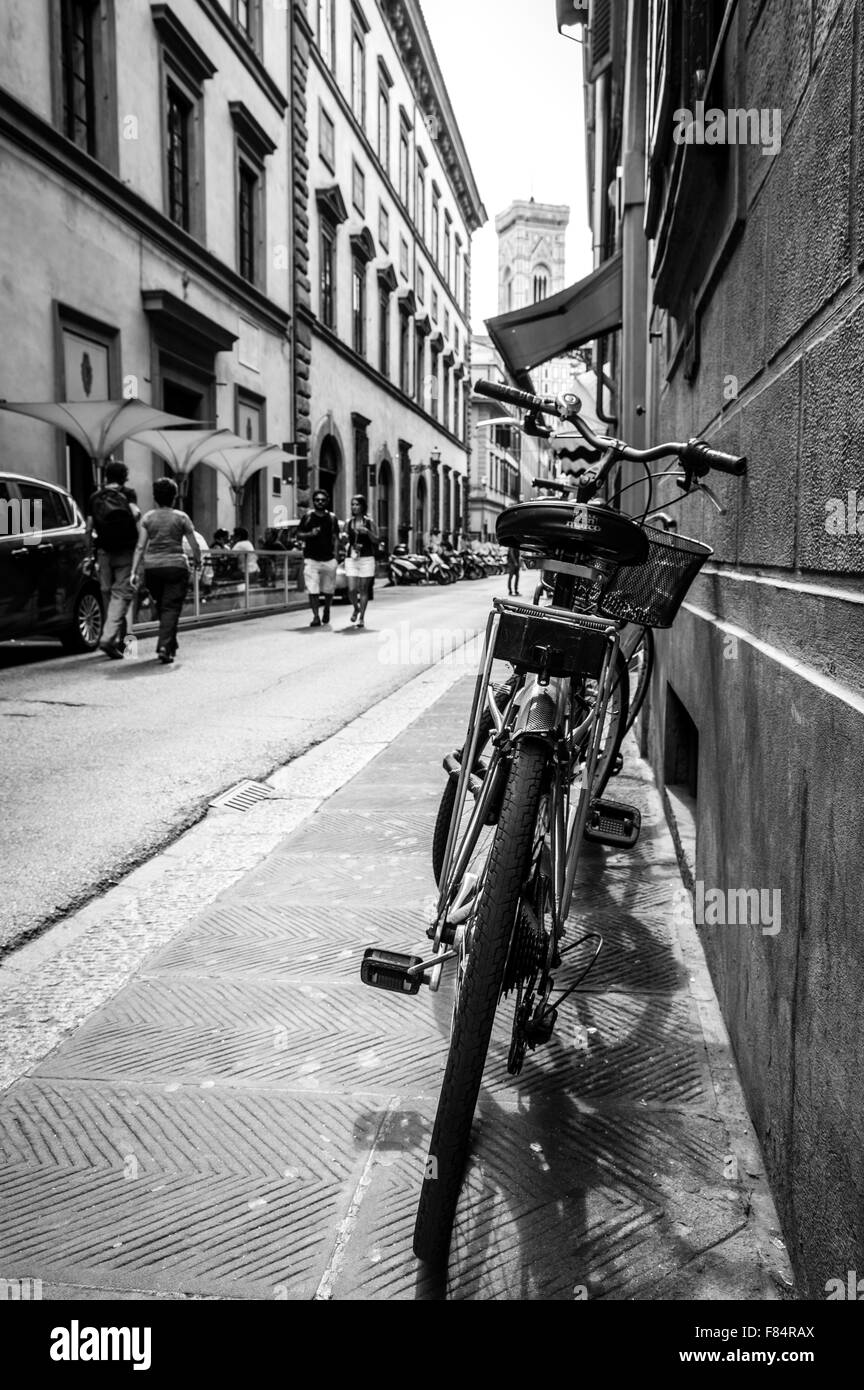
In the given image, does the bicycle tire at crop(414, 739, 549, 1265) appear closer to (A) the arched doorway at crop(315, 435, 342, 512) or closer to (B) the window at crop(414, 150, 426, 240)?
(A) the arched doorway at crop(315, 435, 342, 512)

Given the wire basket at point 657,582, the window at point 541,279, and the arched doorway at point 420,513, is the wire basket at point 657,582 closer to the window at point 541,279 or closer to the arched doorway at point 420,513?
the arched doorway at point 420,513

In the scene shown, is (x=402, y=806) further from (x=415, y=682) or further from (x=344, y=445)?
(x=344, y=445)

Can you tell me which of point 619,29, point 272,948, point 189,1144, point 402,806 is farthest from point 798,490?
point 619,29

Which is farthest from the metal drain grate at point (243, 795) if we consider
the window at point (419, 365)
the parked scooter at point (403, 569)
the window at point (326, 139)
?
the window at point (419, 365)

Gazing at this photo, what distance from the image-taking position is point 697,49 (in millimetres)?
A: 3404

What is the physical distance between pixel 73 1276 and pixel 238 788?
12.3ft

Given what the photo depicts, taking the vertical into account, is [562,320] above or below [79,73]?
below

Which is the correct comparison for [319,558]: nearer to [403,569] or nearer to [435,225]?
[403,569]

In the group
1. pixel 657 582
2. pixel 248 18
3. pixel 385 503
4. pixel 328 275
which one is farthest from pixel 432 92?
pixel 657 582

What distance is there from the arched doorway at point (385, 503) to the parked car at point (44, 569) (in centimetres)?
2665

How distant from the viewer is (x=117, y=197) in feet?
53.8

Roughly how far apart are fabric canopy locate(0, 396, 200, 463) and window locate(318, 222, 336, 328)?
1558 cm

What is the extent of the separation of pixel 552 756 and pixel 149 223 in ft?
57.9

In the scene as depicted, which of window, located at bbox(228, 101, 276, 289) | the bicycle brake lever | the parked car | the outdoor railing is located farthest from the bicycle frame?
window, located at bbox(228, 101, 276, 289)
